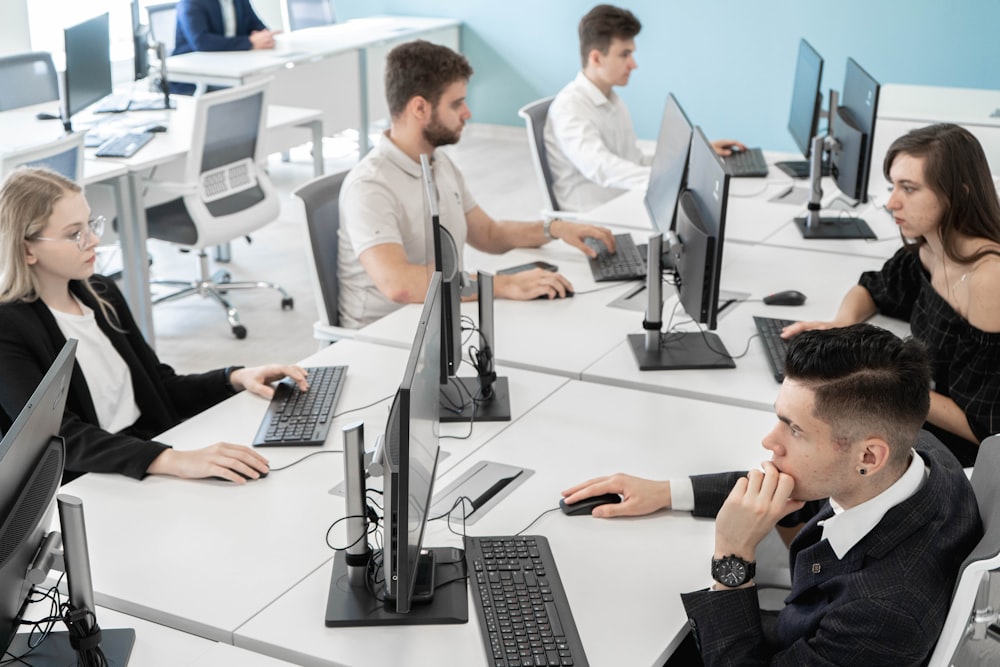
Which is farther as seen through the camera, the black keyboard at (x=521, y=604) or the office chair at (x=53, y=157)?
the office chair at (x=53, y=157)

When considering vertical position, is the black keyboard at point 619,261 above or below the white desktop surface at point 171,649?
below

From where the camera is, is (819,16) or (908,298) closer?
(908,298)

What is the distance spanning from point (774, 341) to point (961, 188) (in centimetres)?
57

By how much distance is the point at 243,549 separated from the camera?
1858 millimetres

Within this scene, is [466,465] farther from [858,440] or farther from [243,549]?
[858,440]

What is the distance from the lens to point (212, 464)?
2066mm

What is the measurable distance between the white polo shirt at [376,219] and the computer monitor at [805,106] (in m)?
1.66

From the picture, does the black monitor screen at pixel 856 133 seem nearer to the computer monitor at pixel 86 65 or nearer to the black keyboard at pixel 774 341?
the black keyboard at pixel 774 341

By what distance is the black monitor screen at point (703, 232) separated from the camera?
2326mm

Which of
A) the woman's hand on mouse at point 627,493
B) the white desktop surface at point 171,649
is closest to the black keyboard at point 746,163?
the woman's hand on mouse at point 627,493

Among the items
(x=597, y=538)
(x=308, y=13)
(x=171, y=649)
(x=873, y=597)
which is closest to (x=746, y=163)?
(x=597, y=538)

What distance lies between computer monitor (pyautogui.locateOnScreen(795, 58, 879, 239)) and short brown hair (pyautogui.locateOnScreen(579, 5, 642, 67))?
0.93 meters

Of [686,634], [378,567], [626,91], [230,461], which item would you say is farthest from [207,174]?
[626,91]

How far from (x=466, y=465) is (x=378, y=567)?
448 millimetres
